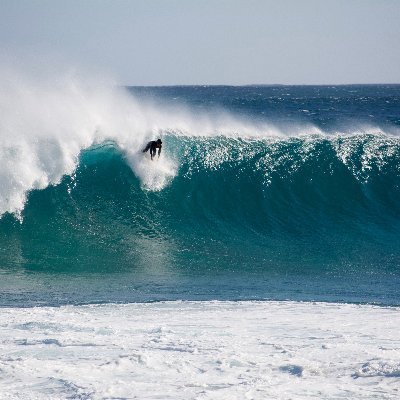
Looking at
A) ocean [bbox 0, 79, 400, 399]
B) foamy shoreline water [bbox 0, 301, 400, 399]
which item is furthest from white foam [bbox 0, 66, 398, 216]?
foamy shoreline water [bbox 0, 301, 400, 399]

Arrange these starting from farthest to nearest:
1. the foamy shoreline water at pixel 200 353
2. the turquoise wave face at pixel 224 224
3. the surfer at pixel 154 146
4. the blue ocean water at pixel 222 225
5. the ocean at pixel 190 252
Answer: the surfer at pixel 154 146 → the turquoise wave face at pixel 224 224 → the blue ocean water at pixel 222 225 → the ocean at pixel 190 252 → the foamy shoreline water at pixel 200 353

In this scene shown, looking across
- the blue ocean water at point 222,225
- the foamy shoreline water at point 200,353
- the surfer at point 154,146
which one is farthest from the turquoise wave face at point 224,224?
the foamy shoreline water at point 200,353

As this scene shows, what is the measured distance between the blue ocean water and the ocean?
5 cm

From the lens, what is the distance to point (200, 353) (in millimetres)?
5910

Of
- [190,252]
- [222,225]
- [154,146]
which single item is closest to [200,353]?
[190,252]

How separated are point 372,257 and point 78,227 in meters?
5.58

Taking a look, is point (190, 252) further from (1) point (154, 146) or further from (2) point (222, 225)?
(1) point (154, 146)

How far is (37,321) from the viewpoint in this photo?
23.5 ft

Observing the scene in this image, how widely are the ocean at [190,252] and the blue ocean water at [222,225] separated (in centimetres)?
5

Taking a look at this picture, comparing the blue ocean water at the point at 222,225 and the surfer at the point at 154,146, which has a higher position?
the surfer at the point at 154,146

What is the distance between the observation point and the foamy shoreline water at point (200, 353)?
5066 millimetres

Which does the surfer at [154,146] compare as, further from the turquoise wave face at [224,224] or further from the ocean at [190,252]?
the turquoise wave face at [224,224]

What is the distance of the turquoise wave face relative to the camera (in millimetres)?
10039

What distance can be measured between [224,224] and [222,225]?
0.10 metres
